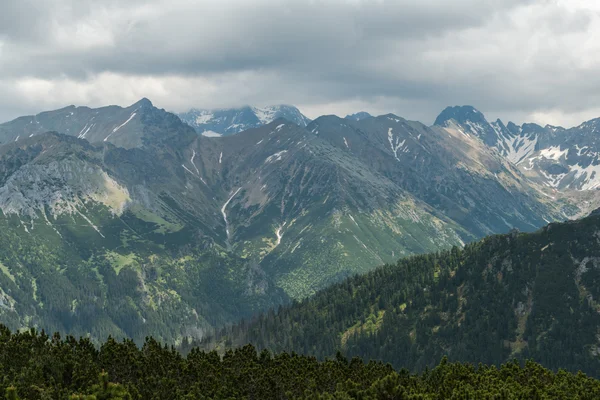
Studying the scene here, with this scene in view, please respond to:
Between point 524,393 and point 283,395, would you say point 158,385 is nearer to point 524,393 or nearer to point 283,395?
point 283,395

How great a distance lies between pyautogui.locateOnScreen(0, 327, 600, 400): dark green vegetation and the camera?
3905 inches

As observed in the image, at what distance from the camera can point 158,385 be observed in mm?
109875

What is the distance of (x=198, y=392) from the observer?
4345 inches

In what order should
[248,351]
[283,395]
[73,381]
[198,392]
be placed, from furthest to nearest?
[248,351], [283,395], [198,392], [73,381]

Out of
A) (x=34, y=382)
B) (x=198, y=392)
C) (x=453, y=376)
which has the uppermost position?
(x=34, y=382)

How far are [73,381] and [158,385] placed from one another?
1471 centimetres

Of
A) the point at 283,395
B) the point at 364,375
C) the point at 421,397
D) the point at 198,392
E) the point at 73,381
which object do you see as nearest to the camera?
the point at 421,397

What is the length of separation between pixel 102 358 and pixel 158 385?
17.9m

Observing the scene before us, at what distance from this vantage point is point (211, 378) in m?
120

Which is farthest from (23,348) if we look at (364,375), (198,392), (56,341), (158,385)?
(364,375)

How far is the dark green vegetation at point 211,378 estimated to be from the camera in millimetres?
99188

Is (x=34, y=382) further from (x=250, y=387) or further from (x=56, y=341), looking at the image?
(x=250, y=387)

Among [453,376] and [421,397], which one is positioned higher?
[421,397]

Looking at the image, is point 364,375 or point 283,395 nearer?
point 283,395
